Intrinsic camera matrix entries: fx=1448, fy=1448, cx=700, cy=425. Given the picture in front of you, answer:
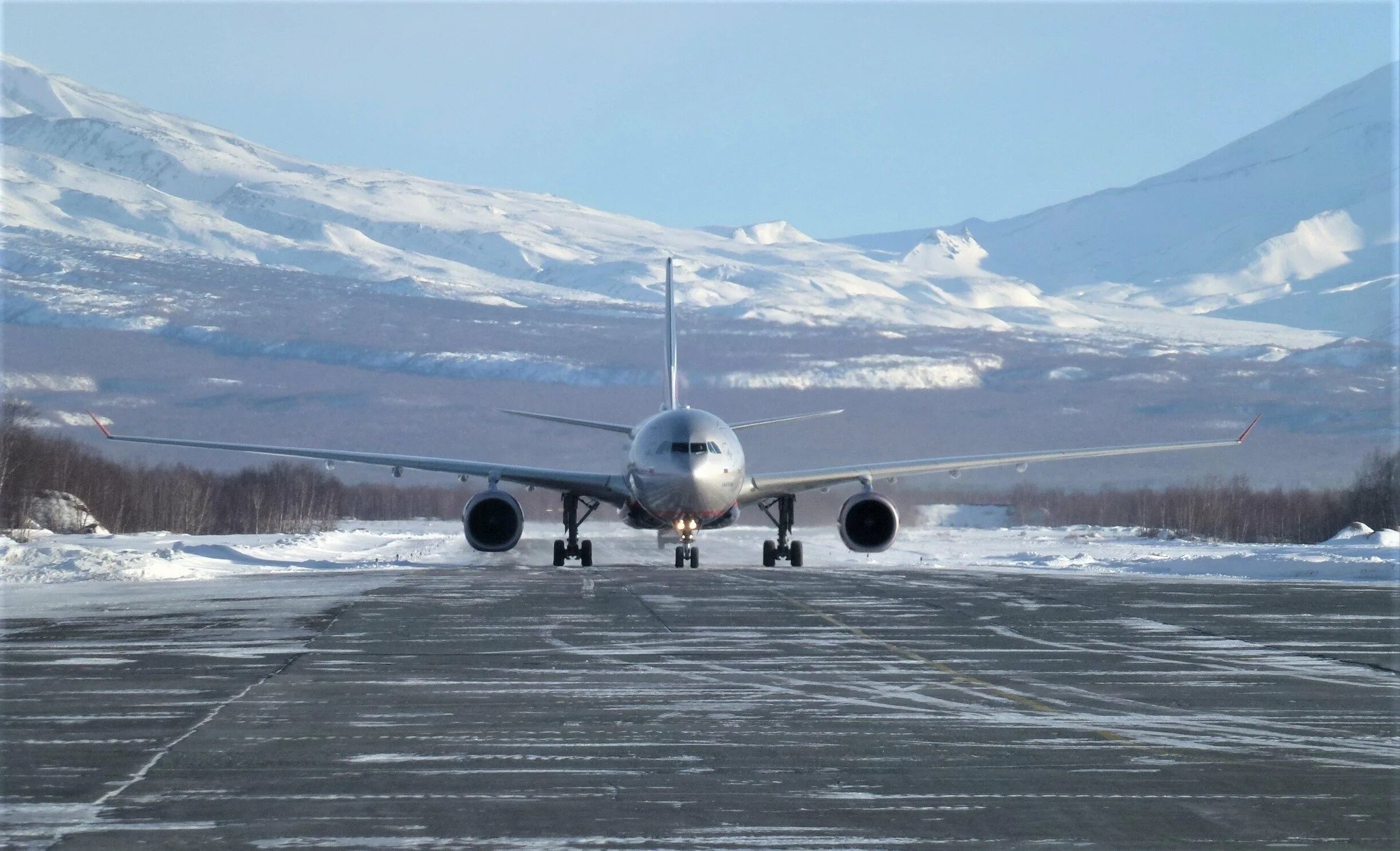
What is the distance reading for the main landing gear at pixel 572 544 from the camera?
141 ft

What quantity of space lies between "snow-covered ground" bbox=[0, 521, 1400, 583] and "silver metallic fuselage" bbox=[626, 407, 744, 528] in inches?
180

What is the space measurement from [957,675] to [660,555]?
3613cm

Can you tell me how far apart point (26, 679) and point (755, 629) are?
34.7 feet

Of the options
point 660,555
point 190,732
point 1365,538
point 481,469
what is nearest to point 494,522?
point 481,469

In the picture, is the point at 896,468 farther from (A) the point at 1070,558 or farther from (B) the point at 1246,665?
(B) the point at 1246,665

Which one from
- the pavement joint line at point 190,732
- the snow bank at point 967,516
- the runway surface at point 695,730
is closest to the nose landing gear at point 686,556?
the runway surface at point 695,730

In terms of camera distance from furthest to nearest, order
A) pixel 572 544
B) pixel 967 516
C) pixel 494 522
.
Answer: pixel 967 516 < pixel 572 544 < pixel 494 522

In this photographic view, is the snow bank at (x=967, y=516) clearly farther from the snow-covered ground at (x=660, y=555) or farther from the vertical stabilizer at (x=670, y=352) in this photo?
the vertical stabilizer at (x=670, y=352)

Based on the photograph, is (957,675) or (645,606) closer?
(957,675)

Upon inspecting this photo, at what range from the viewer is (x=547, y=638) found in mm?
20984

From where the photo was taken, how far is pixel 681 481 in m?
37.0

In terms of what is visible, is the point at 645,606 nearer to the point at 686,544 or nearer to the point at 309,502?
the point at 686,544

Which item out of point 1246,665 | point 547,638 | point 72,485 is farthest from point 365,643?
point 72,485

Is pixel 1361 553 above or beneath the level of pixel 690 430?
beneath
